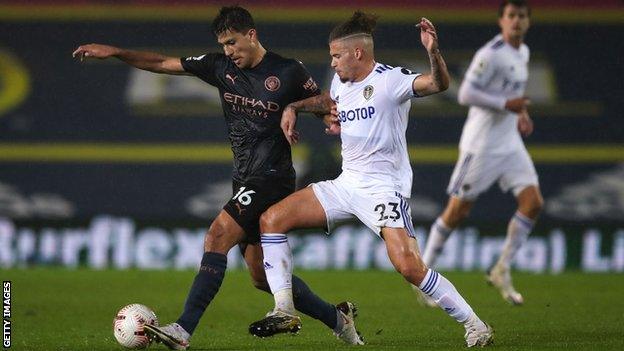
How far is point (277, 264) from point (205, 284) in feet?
1.53

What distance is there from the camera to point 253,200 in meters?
7.55

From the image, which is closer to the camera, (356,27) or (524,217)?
(356,27)

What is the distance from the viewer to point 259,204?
7.57 metres

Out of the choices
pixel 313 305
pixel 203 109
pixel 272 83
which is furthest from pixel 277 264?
pixel 203 109

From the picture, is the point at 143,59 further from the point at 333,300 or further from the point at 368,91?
the point at 333,300

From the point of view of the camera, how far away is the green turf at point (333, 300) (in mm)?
7890

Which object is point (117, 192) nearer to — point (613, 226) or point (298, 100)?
point (613, 226)

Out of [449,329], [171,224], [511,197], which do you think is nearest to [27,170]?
[171,224]

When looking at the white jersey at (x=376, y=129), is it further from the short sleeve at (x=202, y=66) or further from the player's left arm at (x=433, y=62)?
the short sleeve at (x=202, y=66)

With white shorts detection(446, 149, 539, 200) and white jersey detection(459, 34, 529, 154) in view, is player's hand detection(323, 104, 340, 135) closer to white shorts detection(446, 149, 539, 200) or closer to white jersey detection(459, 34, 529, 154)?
white jersey detection(459, 34, 529, 154)

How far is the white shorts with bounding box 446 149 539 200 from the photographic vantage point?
11.2 m

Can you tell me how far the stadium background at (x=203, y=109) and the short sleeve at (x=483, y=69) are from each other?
576 cm

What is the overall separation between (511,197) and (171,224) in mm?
5015

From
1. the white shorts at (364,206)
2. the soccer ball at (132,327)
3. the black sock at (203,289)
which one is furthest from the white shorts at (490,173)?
the soccer ball at (132,327)
